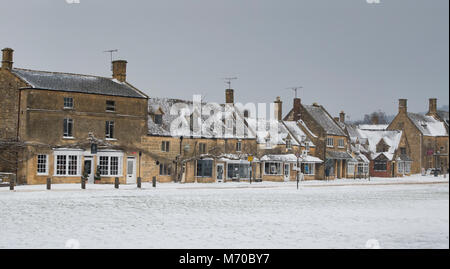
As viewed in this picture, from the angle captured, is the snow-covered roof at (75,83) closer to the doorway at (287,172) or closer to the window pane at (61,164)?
the window pane at (61,164)

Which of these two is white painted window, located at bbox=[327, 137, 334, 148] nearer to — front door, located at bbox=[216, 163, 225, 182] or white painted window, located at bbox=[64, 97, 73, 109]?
front door, located at bbox=[216, 163, 225, 182]

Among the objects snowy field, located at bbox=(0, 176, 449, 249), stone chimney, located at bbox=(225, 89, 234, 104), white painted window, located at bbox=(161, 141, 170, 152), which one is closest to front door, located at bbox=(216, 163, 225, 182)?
white painted window, located at bbox=(161, 141, 170, 152)

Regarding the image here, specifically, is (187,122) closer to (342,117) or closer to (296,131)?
(296,131)

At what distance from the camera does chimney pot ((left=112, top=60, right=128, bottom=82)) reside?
58.0 meters

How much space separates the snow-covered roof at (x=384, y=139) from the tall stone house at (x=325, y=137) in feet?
38.3

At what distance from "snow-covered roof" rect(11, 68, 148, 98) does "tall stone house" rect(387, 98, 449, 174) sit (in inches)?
2392

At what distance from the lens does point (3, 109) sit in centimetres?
5081

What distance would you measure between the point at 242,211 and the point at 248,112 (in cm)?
4345

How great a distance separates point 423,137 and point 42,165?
73.1 metres
